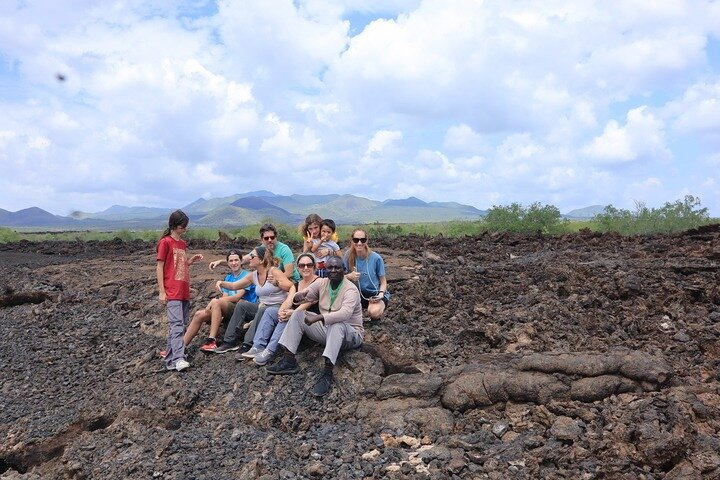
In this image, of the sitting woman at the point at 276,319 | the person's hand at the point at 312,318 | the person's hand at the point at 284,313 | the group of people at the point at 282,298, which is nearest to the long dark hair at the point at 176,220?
the group of people at the point at 282,298

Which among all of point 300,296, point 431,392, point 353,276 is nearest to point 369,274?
point 353,276

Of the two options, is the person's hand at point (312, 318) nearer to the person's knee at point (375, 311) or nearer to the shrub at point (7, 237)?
the person's knee at point (375, 311)

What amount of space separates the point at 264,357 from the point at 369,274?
166 cm

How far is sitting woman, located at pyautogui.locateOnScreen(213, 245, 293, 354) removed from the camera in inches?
301

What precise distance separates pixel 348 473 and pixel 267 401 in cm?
180

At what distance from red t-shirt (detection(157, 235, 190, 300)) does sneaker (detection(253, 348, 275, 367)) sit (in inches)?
51.6

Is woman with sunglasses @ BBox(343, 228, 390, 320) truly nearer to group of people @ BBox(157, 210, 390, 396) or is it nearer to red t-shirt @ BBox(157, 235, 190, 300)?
group of people @ BBox(157, 210, 390, 396)

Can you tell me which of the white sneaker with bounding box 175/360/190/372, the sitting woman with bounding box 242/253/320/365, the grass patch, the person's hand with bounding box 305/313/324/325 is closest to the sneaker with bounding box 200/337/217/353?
the white sneaker with bounding box 175/360/190/372

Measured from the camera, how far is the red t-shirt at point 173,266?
7.55 m

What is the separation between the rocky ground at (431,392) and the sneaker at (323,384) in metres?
0.10

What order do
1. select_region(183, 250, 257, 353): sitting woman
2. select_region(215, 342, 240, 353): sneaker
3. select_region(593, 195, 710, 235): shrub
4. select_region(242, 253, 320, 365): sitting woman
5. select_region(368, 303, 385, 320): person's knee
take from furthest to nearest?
select_region(593, 195, 710, 235): shrub < select_region(183, 250, 257, 353): sitting woman < select_region(215, 342, 240, 353): sneaker < select_region(368, 303, 385, 320): person's knee < select_region(242, 253, 320, 365): sitting woman

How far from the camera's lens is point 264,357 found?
7.19 meters

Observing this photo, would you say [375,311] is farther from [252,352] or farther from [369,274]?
[252,352]

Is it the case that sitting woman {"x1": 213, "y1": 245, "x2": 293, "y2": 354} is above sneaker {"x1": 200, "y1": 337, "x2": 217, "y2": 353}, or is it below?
above
